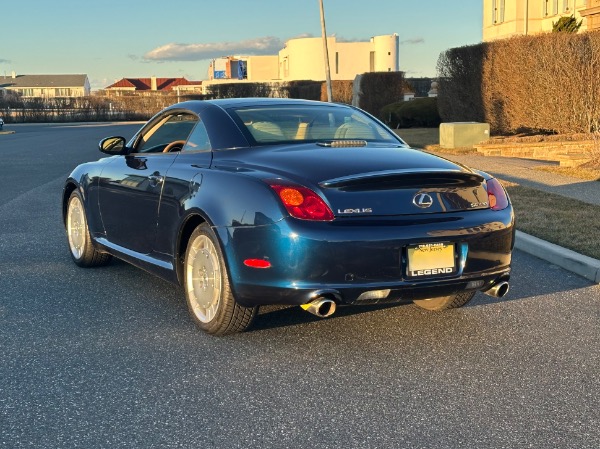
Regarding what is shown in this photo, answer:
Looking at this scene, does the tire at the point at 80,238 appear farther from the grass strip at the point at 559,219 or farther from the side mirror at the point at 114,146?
the grass strip at the point at 559,219

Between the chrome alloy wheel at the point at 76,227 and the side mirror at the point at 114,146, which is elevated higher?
the side mirror at the point at 114,146

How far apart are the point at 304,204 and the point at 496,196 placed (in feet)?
4.46

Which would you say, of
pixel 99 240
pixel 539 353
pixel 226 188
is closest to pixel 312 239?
pixel 226 188

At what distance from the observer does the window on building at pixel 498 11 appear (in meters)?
57.6

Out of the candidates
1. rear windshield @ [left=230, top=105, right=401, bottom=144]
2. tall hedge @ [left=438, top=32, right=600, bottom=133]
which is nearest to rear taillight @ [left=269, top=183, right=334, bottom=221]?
rear windshield @ [left=230, top=105, right=401, bottom=144]

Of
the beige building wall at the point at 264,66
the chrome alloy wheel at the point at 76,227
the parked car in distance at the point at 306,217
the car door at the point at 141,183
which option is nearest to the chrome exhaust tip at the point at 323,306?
the parked car in distance at the point at 306,217

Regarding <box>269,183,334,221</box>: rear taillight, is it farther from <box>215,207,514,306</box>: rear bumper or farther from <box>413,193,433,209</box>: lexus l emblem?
<box>413,193,433,209</box>: lexus l emblem

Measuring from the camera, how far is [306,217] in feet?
15.8

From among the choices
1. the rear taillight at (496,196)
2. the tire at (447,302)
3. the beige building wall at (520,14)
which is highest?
the beige building wall at (520,14)

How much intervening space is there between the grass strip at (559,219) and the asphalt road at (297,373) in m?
1.24

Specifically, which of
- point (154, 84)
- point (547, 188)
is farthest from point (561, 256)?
point (154, 84)

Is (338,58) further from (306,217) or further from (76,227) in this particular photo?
(306,217)

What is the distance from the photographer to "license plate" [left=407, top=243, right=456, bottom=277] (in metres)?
4.90

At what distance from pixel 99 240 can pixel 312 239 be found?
2965mm
